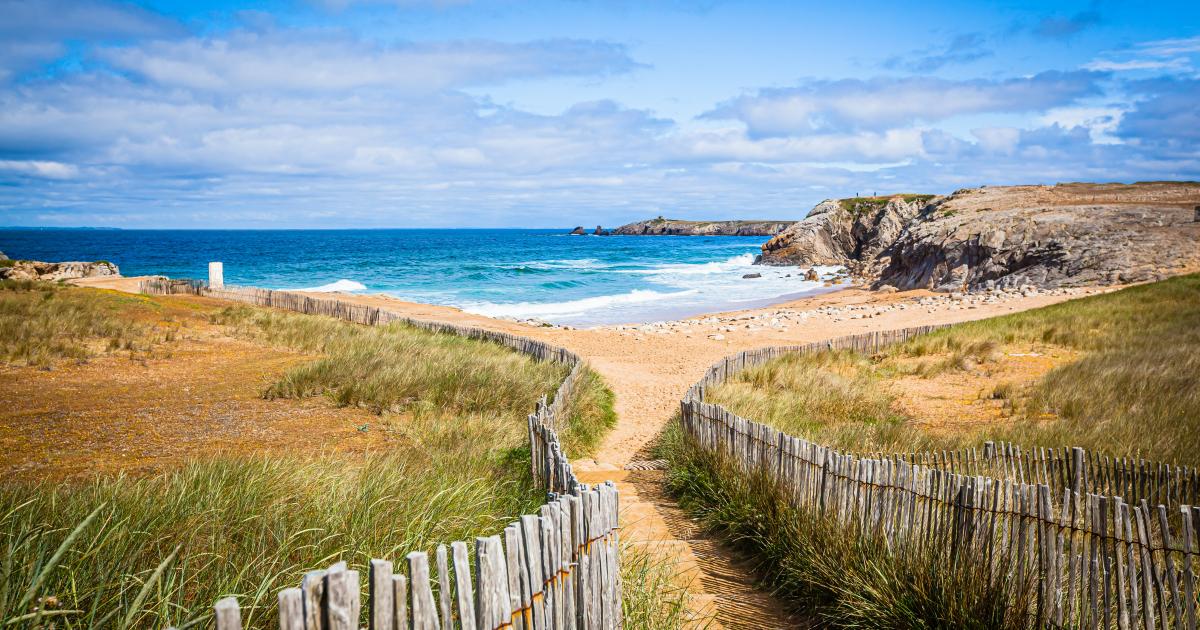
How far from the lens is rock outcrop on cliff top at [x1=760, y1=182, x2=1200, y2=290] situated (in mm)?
29172

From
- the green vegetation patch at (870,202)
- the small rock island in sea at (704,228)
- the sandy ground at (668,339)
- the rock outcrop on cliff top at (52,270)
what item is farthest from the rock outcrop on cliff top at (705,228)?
the rock outcrop on cliff top at (52,270)

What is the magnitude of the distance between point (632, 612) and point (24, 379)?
10.8 meters

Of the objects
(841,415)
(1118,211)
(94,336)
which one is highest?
(1118,211)

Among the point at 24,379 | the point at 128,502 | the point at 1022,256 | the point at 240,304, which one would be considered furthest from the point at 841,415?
the point at 1022,256

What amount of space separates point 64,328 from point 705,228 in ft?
550

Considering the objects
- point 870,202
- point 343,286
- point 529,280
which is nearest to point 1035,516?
point 529,280

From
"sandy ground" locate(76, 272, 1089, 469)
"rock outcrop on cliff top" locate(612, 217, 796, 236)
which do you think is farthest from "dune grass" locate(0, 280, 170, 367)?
"rock outcrop on cliff top" locate(612, 217, 796, 236)

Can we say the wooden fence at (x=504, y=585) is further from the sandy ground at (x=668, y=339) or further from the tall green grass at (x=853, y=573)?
the sandy ground at (x=668, y=339)

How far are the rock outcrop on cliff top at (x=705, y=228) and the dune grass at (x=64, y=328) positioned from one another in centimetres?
15797

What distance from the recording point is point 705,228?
17462cm

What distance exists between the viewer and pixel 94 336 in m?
13.1

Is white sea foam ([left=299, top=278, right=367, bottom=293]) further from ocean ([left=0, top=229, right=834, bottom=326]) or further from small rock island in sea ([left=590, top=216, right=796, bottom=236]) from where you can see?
small rock island in sea ([left=590, top=216, right=796, bottom=236])

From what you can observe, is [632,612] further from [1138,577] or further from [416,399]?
[416,399]

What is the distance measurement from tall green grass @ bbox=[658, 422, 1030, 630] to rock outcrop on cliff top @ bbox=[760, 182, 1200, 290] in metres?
30.0
